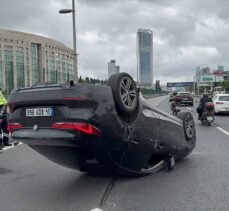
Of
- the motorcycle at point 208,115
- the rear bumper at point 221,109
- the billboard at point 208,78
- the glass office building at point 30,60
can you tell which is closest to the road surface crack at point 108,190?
the motorcycle at point 208,115

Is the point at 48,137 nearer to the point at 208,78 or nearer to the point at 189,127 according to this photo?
the point at 189,127

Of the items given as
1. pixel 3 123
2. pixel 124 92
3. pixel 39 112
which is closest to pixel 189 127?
pixel 124 92

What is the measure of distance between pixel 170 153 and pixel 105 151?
1.74 m

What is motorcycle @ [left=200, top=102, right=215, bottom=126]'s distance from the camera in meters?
15.1

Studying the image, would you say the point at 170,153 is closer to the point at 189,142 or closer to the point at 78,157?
the point at 189,142

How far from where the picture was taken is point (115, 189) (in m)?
4.91

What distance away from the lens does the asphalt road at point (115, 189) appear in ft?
14.1

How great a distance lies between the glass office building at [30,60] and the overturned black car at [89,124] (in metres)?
24.6

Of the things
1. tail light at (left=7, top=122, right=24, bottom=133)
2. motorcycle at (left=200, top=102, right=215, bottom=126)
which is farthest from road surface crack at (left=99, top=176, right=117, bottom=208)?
motorcycle at (left=200, top=102, right=215, bottom=126)

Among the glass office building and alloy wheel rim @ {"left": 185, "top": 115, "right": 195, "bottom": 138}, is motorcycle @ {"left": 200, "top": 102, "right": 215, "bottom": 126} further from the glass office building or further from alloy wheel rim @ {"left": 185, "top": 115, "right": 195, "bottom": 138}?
the glass office building

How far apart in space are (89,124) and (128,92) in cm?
87

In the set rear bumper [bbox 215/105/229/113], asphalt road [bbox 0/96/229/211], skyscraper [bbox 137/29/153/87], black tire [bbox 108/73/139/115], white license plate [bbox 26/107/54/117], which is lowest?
rear bumper [bbox 215/105/229/113]

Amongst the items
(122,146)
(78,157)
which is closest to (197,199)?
(122,146)

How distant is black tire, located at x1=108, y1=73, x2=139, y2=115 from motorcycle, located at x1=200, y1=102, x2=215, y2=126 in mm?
10966
